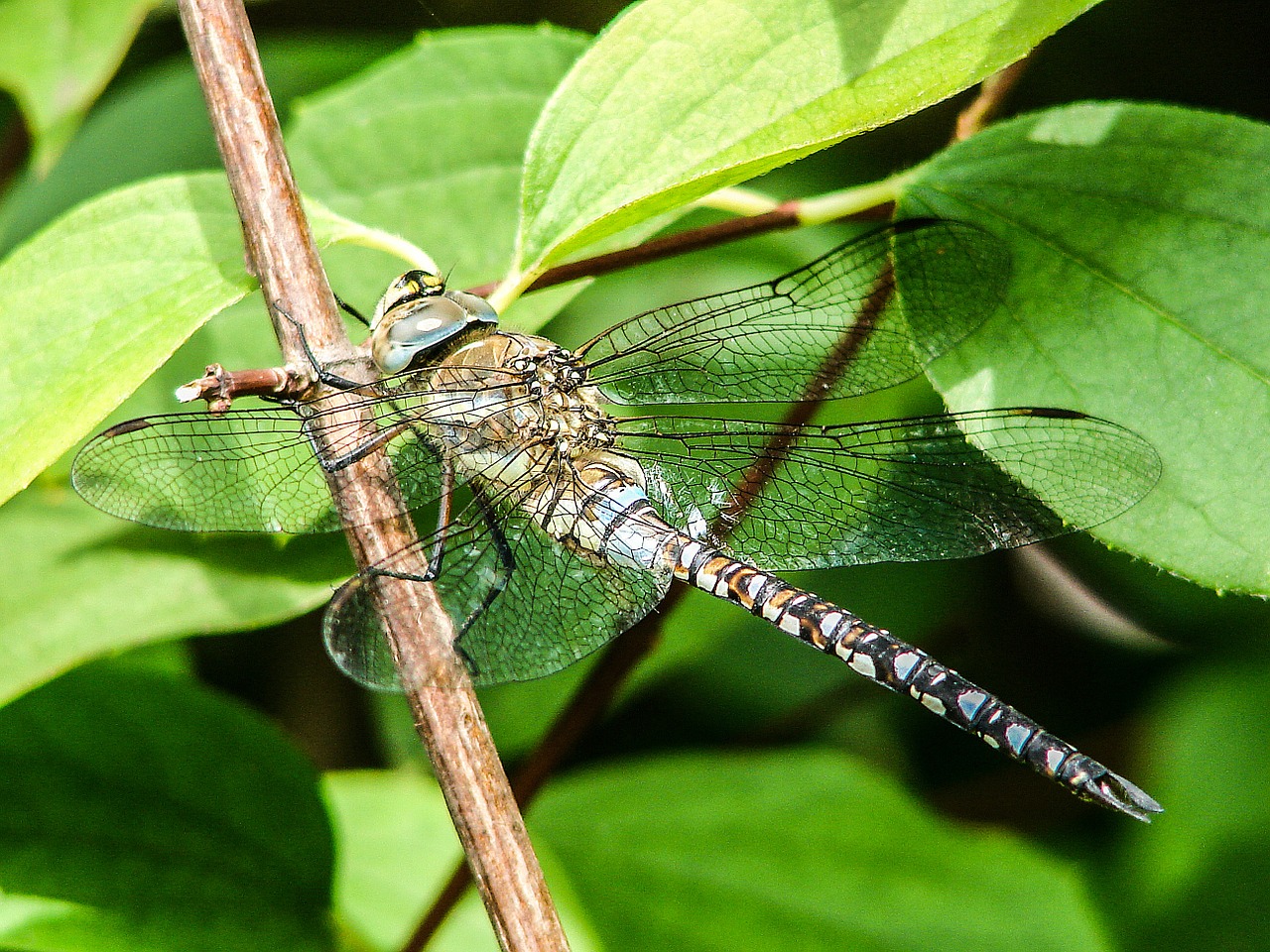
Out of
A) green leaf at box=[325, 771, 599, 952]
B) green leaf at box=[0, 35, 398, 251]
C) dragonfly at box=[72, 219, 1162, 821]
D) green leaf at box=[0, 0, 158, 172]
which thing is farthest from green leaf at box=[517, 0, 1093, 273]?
green leaf at box=[0, 35, 398, 251]

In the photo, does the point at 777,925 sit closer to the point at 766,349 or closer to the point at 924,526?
the point at 924,526

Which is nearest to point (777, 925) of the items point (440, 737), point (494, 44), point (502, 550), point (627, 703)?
point (627, 703)

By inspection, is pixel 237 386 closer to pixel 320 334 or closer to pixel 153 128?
pixel 320 334

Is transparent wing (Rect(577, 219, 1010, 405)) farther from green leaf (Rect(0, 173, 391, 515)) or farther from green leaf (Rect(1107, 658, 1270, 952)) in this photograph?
green leaf (Rect(1107, 658, 1270, 952))

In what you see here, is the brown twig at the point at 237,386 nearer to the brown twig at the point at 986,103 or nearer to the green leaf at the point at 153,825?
the green leaf at the point at 153,825

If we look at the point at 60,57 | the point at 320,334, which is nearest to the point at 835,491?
the point at 320,334

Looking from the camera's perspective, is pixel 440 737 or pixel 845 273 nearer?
pixel 440 737

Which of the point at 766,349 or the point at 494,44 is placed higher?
the point at 494,44
